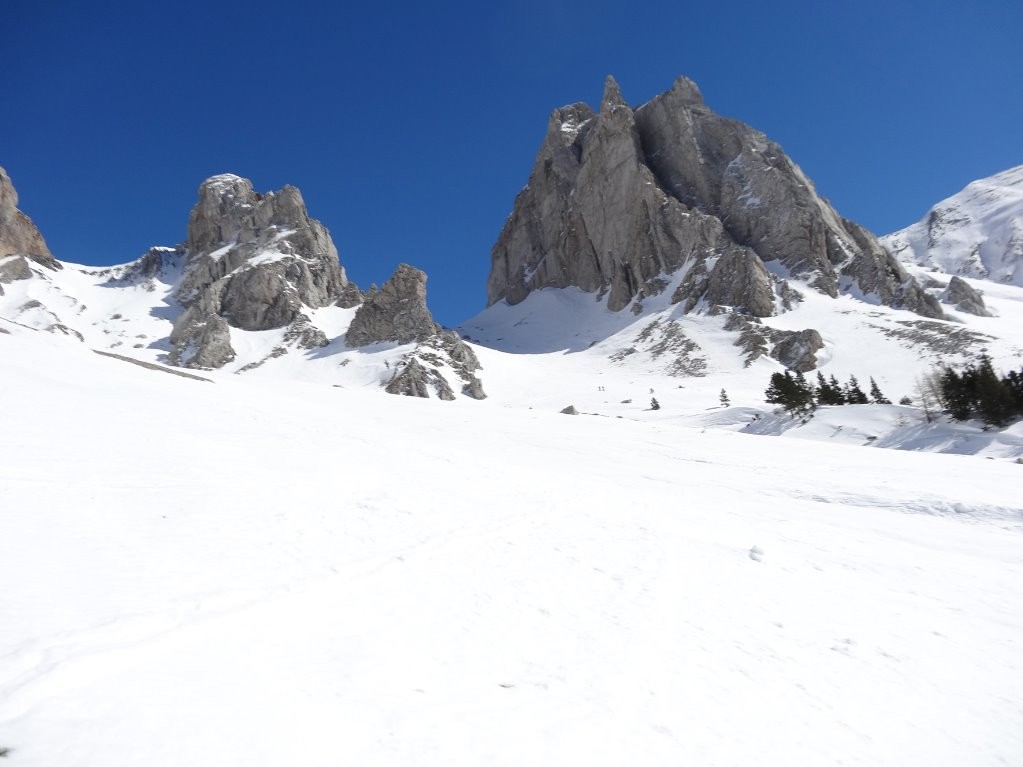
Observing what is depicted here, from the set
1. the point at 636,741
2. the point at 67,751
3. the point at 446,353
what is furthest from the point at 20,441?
the point at 446,353

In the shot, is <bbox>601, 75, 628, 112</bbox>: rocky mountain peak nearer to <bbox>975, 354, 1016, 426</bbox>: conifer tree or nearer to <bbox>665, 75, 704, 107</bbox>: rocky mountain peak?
<bbox>665, 75, 704, 107</bbox>: rocky mountain peak

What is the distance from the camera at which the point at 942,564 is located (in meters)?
7.25

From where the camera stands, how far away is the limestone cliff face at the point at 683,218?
3664 inches

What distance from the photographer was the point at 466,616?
185 inches

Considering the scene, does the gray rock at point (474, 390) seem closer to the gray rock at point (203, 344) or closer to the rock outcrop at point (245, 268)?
the rock outcrop at point (245, 268)

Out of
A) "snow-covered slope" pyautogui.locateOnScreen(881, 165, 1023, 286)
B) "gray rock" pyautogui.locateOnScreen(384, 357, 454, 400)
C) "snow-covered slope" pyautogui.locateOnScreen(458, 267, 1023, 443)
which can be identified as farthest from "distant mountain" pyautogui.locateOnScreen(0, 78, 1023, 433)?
"snow-covered slope" pyautogui.locateOnScreen(881, 165, 1023, 286)

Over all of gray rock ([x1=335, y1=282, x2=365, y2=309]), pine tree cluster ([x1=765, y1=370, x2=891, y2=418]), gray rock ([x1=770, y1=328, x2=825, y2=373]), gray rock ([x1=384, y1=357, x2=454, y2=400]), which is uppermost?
gray rock ([x1=335, y1=282, x2=365, y2=309])

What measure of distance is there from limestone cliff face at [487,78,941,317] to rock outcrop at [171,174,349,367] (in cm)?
6076

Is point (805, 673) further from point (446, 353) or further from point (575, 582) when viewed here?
point (446, 353)

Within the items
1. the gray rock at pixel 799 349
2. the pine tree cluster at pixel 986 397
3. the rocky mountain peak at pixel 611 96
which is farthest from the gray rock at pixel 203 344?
the rocky mountain peak at pixel 611 96

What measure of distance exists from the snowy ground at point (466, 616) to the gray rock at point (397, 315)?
2666 inches

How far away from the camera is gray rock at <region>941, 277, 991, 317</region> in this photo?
8938 centimetres

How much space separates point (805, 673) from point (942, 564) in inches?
196

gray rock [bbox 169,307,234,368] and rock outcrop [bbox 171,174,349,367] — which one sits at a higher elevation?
rock outcrop [bbox 171,174,349,367]
